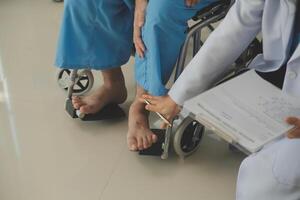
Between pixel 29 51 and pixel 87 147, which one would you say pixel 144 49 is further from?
pixel 29 51

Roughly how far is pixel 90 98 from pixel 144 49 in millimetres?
336

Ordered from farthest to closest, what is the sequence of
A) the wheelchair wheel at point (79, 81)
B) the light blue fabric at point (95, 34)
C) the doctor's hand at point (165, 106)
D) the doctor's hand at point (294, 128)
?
the wheelchair wheel at point (79, 81), the light blue fabric at point (95, 34), the doctor's hand at point (165, 106), the doctor's hand at point (294, 128)

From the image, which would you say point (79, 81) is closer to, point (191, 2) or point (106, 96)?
point (106, 96)

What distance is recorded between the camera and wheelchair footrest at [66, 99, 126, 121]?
1.47 m

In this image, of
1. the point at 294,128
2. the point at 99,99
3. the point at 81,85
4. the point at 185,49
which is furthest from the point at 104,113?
the point at 294,128

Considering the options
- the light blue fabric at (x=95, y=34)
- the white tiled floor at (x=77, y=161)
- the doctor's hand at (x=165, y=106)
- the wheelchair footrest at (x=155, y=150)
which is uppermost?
the light blue fabric at (x=95, y=34)

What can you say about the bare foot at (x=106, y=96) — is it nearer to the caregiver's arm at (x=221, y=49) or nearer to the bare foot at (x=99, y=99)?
the bare foot at (x=99, y=99)

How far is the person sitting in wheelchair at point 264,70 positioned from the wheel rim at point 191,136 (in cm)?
16

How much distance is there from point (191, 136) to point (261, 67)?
1.19 ft

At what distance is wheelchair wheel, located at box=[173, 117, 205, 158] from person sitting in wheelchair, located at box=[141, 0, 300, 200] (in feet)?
0.37

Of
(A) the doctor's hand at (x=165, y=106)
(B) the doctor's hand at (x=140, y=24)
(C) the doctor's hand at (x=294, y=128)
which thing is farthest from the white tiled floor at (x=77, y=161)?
(C) the doctor's hand at (x=294, y=128)

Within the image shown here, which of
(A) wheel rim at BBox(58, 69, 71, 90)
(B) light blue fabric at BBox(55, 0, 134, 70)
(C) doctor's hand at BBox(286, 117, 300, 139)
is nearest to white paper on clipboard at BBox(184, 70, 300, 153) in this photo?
(C) doctor's hand at BBox(286, 117, 300, 139)

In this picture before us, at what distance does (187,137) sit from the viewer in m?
1.32

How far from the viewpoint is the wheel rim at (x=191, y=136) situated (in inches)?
51.6
